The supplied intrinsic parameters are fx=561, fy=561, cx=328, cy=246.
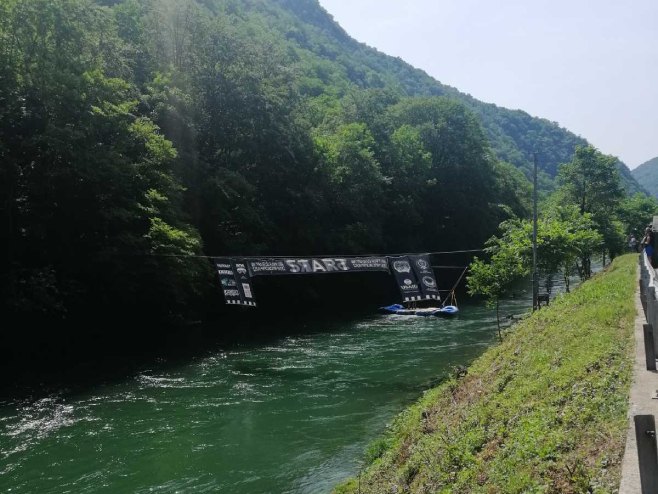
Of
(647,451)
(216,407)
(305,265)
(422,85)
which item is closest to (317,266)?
(305,265)

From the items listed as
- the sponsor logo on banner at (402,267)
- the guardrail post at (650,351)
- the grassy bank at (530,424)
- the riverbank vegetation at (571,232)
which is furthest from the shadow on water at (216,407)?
the guardrail post at (650,351)

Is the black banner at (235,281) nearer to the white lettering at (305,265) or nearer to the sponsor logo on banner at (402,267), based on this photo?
the white lettering at (305,265)

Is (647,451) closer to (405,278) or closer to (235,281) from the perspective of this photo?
(235,281)

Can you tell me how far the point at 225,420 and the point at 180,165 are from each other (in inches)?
934

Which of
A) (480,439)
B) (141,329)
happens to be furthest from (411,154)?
(480,439)

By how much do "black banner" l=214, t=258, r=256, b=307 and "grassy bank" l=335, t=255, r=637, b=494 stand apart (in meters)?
8.21

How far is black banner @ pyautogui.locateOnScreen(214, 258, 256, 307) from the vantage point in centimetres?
2148

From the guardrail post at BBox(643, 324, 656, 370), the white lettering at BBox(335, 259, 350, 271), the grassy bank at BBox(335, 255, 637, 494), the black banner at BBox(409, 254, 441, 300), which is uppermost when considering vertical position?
the white lettering at BBox(335, 259, 350, 271)

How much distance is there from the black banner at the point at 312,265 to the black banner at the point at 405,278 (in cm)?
50

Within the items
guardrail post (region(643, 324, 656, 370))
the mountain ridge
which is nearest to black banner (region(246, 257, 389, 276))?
guardrail post (region(643, 324, 656, 370))

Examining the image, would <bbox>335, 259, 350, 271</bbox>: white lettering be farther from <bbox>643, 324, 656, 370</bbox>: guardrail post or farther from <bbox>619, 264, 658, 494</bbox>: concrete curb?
<bbox>643, 324, 656, 370</bbox>: guardrail post

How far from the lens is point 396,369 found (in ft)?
75.9

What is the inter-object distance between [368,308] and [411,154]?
2575cm

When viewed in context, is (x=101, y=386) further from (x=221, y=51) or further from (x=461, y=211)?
(x=461, y=211)
